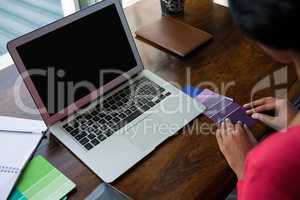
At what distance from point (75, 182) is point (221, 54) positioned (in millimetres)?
609

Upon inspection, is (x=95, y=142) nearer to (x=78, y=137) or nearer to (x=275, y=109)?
(x=78, y=137)

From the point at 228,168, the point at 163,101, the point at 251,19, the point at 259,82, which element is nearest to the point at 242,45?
the point at 259,82

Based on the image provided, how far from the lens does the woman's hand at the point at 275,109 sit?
0.91 m

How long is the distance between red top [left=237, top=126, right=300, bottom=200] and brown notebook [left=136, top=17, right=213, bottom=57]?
0.54 meters

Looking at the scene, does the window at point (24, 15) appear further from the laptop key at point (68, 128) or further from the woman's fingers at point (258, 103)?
the woman's fingers at point (258, 103)

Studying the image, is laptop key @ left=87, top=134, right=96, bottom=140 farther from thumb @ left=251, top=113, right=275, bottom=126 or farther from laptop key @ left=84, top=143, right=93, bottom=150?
thumb @ left=251, top=113, right=275, bottom=126

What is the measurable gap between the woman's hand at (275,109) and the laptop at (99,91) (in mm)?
138

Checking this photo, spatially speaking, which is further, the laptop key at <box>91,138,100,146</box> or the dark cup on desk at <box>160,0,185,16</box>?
the dark cup on desk at <box>160,0,185,16</box>

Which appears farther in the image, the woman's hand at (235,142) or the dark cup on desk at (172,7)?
the dark cup on desk at (172,7)

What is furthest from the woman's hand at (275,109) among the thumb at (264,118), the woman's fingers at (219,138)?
the woman's fingers at (219,138)

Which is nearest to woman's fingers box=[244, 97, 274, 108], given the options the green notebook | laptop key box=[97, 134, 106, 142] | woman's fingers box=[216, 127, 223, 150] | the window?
woman's fingers box=[216, 127, 223, 150]

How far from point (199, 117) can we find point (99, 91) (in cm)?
27

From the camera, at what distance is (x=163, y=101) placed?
3.18 feet

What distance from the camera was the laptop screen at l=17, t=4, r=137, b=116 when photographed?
2.86ft
